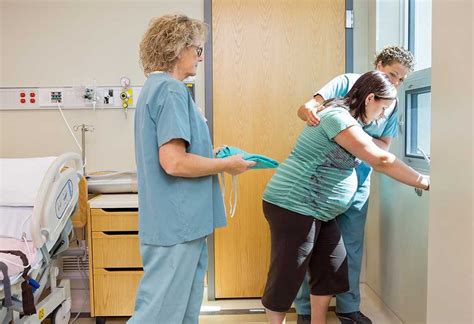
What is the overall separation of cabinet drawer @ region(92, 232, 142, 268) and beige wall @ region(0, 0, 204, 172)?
0.75 meters

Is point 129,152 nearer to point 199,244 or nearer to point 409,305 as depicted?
point 199,244

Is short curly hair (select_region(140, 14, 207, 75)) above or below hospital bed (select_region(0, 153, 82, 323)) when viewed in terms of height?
above

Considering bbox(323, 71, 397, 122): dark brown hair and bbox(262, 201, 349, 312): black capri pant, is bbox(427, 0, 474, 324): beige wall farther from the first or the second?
bbox(262, 201, 349, 312): black capri pant

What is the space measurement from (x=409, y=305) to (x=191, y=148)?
55.5 inches

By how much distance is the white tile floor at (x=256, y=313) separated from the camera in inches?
93.7

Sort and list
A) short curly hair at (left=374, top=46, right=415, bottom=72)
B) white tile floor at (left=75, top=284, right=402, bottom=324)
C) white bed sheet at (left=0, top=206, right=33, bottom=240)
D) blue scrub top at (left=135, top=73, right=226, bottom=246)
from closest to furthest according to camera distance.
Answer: blue scrub top at (left=135, top=73, right=226, bottom=246), short curly hair at (left=374, top=46, right=415, bottom=72), white bed sheet at (left=0, top=206, right=33, bottom=240), white tile floor at (left=75, top=284, right=402, bottom=324)

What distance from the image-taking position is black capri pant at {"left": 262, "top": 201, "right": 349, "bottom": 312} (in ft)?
5.77

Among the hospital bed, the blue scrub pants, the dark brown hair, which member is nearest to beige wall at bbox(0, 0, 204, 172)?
the hospital bed

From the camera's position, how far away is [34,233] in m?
1.81

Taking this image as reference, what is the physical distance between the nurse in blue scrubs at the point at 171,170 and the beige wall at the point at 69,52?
4.23 ft

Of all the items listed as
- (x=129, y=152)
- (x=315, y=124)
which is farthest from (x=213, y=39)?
(x=315, y=124)

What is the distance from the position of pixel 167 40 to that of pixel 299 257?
0.99 metres

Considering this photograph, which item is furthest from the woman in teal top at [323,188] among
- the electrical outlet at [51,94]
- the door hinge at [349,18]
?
the electrical outlet at [51,94]

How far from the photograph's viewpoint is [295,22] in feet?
8.65
